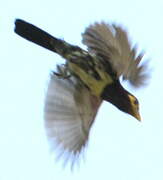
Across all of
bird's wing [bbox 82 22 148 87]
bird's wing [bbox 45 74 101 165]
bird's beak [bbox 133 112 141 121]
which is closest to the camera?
bird's wing [bbox 82 22 148 87]

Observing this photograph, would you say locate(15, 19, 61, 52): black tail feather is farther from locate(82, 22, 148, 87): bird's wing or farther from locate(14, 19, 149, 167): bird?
locate(82, 22, 148, 87): bird's wing

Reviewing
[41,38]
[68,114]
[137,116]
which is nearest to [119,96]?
[137,116]

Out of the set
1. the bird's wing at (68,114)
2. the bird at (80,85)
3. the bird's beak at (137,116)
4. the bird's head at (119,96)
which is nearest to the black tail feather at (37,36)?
the bird at (80,85)

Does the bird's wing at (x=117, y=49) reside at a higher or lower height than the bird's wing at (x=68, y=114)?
higher

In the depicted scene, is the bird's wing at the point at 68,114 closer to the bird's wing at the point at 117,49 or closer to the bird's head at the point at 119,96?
the bird's head at the point at 119,96

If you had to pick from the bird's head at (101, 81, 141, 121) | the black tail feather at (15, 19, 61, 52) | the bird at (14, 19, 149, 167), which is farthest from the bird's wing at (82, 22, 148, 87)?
the black tail feather at (15, 19, 61, 52)

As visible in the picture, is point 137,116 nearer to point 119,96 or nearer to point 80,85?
point 119,96

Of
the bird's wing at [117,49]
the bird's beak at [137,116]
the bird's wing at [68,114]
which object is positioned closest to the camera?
the bird's wing at [117,49]
